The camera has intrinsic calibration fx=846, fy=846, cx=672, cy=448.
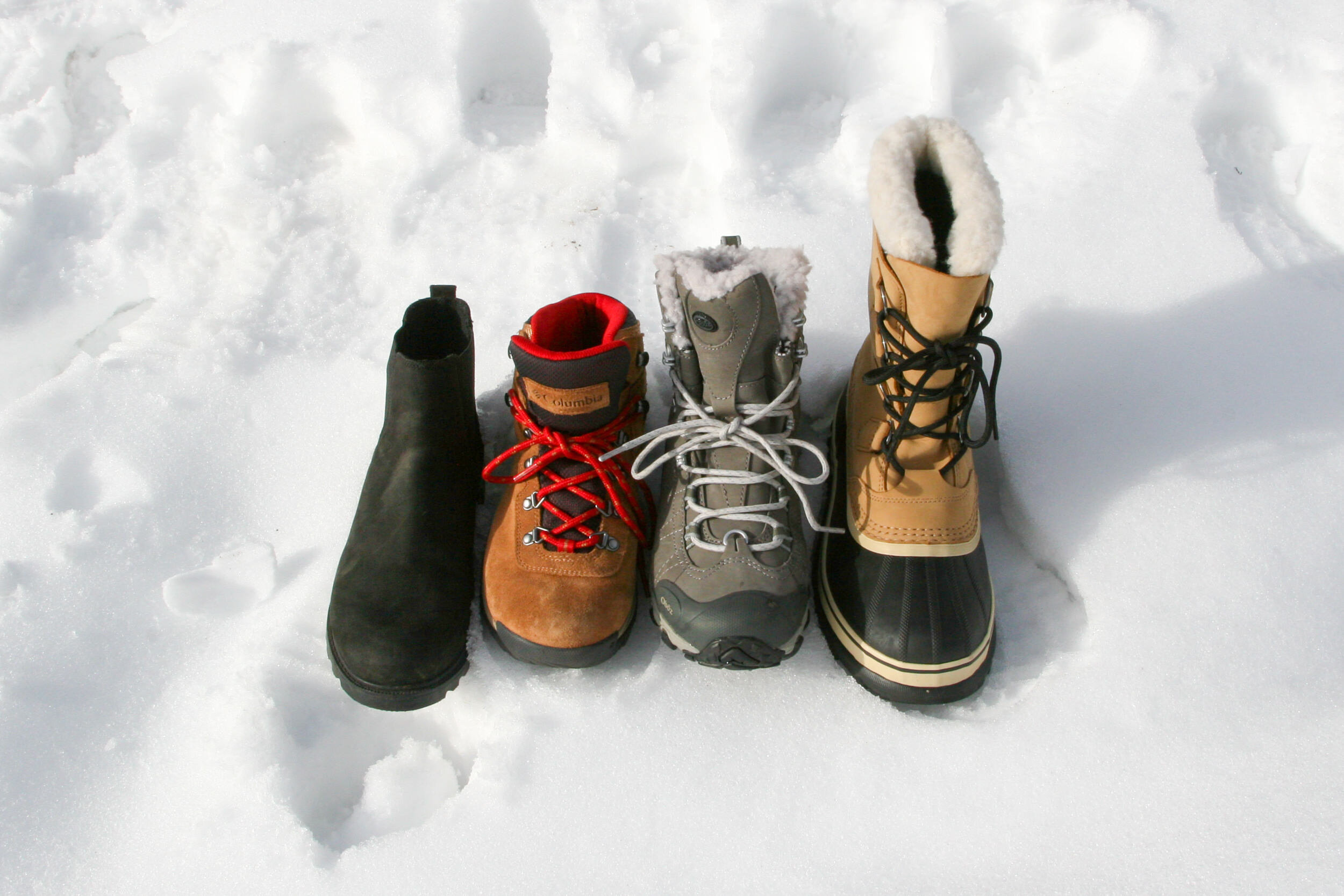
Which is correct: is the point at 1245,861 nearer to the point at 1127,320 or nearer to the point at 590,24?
the point at 1127,320

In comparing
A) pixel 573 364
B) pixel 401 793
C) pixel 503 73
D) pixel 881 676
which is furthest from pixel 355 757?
pixel 503 73

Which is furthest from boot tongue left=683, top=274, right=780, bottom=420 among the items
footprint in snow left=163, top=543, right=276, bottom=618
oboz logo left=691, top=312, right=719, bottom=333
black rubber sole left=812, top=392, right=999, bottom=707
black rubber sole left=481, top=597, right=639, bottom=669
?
footprint in snow left=163, top=543, right=276, bottom=618

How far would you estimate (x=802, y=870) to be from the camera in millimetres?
1089

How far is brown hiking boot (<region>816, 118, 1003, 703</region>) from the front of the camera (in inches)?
43.0

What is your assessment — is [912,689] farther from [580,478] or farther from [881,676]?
[580,478]

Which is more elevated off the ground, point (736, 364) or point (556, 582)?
point (736, 364)

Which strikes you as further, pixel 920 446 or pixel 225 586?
pixel 225 586

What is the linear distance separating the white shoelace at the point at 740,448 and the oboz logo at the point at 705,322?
113mm

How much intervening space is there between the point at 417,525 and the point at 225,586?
378mm

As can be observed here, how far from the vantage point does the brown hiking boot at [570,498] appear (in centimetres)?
120

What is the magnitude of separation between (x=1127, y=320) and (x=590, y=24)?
135 centimetres

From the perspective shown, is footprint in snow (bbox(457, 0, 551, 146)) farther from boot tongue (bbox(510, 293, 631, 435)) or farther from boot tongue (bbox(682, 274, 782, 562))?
boot tongue (bbox(682, 274, 782, 562))

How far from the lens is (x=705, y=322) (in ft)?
4.01

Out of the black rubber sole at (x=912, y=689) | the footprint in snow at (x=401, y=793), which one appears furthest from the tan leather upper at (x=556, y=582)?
the black rubber sole at (x=912, y=689)
